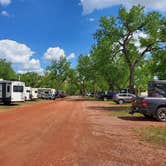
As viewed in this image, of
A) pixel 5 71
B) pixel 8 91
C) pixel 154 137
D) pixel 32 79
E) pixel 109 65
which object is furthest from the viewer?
pixel 32 79

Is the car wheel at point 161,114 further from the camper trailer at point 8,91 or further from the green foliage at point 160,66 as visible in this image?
the camper trailer at point 8,91

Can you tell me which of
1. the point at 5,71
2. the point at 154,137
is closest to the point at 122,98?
the point at 154,137

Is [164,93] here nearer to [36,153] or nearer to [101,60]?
[36,153]

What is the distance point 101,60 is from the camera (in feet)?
171

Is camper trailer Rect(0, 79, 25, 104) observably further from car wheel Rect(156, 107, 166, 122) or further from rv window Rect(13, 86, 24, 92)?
car wheel Rect(156, 107, 166, 122)

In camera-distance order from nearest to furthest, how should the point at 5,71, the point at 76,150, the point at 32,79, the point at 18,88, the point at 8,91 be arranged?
1. the point at 76,150
2. the point at 8,91
3. the point at 18,88
4. the point at 5,71
5. the point at 32,79

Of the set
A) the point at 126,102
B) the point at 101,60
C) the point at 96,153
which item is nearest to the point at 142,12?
the point at 101,60

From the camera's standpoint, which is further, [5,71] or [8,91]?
[5,71]

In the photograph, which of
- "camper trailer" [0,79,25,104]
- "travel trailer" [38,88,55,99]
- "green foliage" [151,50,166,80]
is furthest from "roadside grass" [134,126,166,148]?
"travel trailer" [38,88,55,99]

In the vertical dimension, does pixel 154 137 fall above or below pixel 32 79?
below

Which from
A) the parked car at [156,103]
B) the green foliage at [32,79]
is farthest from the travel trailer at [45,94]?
the green foliage at [32,79]

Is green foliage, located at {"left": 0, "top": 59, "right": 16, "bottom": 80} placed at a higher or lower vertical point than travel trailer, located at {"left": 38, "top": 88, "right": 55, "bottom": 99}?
higher

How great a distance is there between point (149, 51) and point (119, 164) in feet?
140

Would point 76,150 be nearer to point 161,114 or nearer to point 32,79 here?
point 161,114
